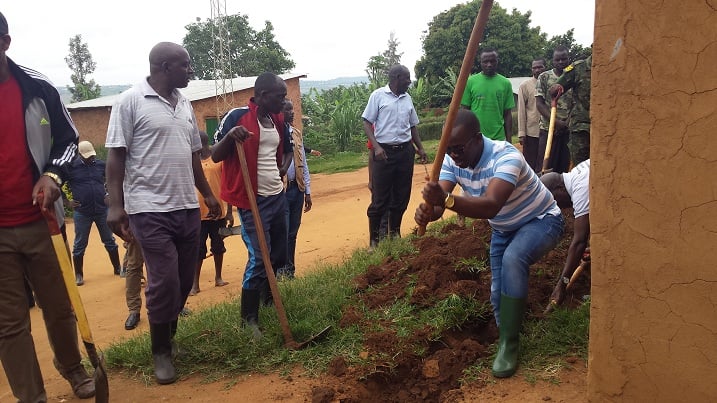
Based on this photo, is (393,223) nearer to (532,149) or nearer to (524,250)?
(532,149)

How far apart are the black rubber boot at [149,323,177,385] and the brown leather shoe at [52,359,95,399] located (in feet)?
1.29

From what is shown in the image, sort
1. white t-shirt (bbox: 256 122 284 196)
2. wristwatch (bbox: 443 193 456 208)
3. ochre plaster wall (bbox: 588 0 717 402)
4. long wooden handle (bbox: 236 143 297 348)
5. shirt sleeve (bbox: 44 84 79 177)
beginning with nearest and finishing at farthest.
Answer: ochre plaster wall (bbox: 588 0 717 402)
wristwatch (bbox: 443 193 456 208)
shirt sleeve (bbox: 44 84 79 177)
long wooden handle (bbox: 236 143 297 348)
white t-shirt (bbox: 256 122 284 196)

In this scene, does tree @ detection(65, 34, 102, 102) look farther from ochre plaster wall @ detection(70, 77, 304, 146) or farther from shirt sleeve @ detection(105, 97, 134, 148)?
shirt sleeve @ detection(105, 97, 134, 148)

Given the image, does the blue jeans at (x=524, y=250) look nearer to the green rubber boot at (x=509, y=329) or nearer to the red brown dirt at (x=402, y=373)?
the green rubber boot at (x=509, y=329)

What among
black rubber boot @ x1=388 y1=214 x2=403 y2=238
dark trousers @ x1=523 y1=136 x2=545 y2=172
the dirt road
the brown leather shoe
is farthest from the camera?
dark trousers @ x1=523 y1=136 x2=545 y2=172

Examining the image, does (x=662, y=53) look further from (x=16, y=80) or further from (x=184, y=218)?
(x=16, y=80)

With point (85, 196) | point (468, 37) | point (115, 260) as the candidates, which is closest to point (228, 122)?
point (85, 196)

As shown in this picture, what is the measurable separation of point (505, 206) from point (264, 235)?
5.32 feet

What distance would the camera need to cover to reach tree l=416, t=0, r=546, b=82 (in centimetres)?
2788

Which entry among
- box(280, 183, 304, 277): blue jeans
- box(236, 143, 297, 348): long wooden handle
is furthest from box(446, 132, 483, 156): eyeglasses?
box(280, 183, 304, 277): blue jeans

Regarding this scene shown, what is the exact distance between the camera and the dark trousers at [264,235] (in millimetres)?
3994

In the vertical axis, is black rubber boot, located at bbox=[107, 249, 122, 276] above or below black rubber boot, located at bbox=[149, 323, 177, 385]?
below

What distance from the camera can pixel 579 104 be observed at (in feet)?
17.5

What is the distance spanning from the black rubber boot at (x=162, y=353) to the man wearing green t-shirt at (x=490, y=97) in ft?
14.5
